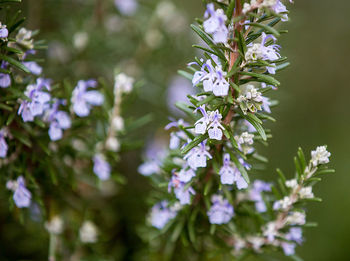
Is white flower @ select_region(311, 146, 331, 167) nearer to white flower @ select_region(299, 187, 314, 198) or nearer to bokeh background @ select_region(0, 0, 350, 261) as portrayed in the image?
white flower @ select_region(299, 187, 314, 198)

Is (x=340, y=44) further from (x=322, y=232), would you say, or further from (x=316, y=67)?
(x=322, y=232)

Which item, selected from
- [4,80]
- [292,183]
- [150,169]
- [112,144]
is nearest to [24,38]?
[4,80]

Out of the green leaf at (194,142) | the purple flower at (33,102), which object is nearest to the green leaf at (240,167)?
the green leaf at (194,142)

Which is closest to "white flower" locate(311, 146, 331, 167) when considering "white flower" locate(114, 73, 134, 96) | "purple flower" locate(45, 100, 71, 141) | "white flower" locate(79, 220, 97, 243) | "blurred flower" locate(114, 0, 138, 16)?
"white flower" locate(114, 73, 134, 96)

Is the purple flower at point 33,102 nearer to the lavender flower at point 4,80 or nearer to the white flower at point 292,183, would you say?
the lavender flower at point 4,80

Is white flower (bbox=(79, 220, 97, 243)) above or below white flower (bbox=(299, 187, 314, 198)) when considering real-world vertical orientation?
below
